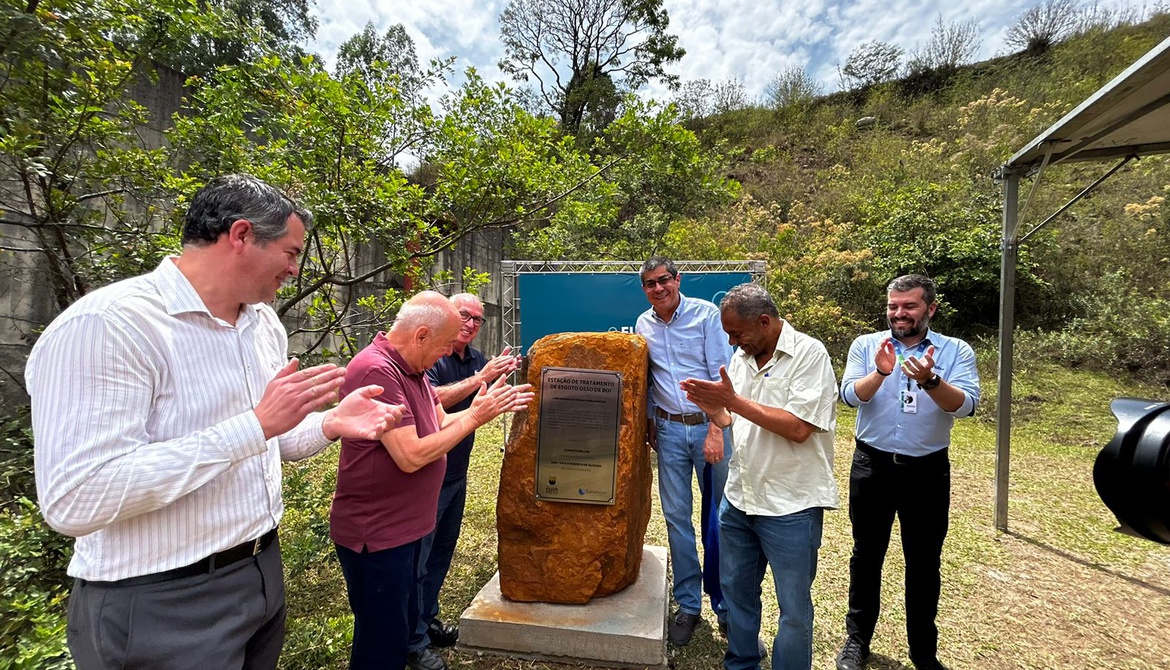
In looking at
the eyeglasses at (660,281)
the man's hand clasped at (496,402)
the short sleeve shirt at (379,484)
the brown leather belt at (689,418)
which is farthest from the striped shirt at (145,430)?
the eyeglasses at (660,281)

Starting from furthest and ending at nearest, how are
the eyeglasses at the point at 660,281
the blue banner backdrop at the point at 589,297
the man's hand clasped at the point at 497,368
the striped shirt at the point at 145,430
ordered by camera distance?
the blue banner backdrop at the point at 589,297
the eyeglasses at the point at 660,281
the man's hand clasped at the point at 497,368
the striped shirt at the point at 145,430

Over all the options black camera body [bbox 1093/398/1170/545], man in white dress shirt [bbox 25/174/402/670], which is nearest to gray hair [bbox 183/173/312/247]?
man in white dress shirt [bbox 25/174/402/670]

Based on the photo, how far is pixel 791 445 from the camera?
7.20 ft

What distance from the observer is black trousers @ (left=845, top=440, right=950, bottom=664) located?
2600mm

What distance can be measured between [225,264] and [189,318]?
0.16m

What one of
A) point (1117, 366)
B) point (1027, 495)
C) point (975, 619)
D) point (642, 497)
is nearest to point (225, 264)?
point (642, 497)

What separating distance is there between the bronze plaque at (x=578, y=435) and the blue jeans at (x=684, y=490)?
0.39 metres

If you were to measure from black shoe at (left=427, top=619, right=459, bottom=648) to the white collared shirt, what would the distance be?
1.85 m

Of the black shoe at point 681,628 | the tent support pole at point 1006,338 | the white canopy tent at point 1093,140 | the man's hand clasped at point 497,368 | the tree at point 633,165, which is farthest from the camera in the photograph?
the tree at point 633,165

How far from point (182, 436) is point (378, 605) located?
3.67 feet

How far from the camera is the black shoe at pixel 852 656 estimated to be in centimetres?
276

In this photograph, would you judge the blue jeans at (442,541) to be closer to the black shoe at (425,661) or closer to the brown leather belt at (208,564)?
the black shoe at (425,661)

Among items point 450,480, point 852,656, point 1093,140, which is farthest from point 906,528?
point 1093,140

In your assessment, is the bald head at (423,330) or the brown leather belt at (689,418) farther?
the brown leather belt at (689,418)
